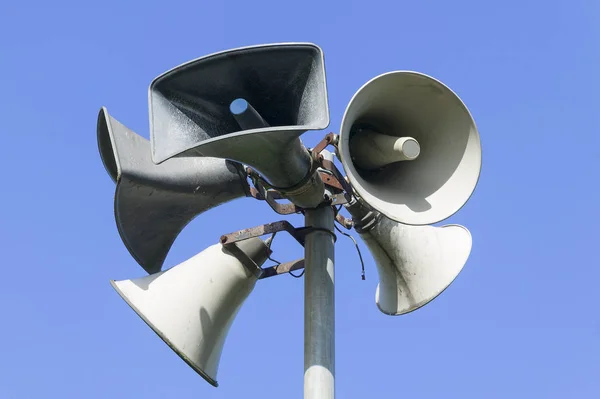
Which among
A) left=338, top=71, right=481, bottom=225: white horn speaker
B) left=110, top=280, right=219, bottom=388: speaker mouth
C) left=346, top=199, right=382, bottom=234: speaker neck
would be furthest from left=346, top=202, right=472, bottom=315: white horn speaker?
left=110, top=280, right=219, bottom=388: speaker mouth

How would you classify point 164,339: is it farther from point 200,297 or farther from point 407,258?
point 407,258

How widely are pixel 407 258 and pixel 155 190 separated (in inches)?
60.1

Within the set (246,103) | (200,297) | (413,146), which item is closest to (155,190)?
(200,297)

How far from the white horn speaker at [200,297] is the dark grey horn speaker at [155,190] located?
12.2 inches

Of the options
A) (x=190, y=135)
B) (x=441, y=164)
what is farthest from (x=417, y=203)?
(x=190, y=135)

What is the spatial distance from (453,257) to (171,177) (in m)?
1.72

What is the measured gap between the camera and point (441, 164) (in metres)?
5.08

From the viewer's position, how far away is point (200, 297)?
16.8 ft

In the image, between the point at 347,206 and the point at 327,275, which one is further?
the point at 347,206

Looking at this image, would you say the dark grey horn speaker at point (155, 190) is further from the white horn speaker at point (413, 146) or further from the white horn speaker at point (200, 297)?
the white horn speaker at point (413, 146)

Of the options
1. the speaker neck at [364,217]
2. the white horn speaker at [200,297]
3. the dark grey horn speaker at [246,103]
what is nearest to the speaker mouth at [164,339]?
the white horn speaker at [200,297]

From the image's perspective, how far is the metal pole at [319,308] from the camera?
4.50 metres

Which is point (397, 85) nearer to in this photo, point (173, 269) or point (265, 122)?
point (265, 122)

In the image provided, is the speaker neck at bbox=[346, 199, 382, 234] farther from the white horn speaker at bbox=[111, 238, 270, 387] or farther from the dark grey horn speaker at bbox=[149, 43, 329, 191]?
the dark grey horn speaker at bbox=[149, 43, 329, 191]
